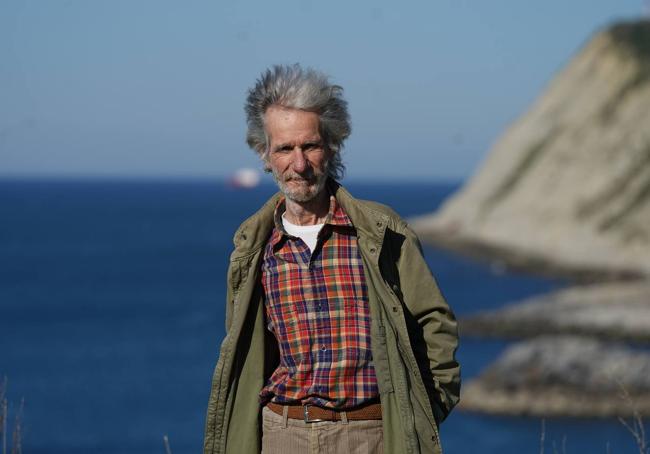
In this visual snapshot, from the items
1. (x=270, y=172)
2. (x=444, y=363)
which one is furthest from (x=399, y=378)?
(x=270, y=172)

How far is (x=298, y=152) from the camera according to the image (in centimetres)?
381

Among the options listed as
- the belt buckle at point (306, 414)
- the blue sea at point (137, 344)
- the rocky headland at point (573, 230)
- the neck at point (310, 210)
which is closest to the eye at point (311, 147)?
the neck at point (310, 210)

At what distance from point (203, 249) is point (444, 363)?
101 m

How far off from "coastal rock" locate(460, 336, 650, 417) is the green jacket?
1088 inches

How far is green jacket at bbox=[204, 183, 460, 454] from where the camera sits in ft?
11.9

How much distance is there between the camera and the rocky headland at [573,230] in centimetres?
3269

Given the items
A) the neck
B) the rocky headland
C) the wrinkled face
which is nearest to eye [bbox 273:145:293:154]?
the wrinkled face

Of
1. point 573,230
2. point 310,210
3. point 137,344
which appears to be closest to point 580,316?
point 137,344

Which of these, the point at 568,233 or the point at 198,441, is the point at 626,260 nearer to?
the point at 568,233

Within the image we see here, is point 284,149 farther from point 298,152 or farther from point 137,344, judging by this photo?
point 137,344

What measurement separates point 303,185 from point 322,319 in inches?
18.1

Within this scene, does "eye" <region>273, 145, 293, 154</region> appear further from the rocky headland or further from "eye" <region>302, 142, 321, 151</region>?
the rocky headland

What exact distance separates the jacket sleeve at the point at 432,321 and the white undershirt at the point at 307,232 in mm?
316

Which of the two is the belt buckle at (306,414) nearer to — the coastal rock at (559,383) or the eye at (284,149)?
the eye at (284,149)
